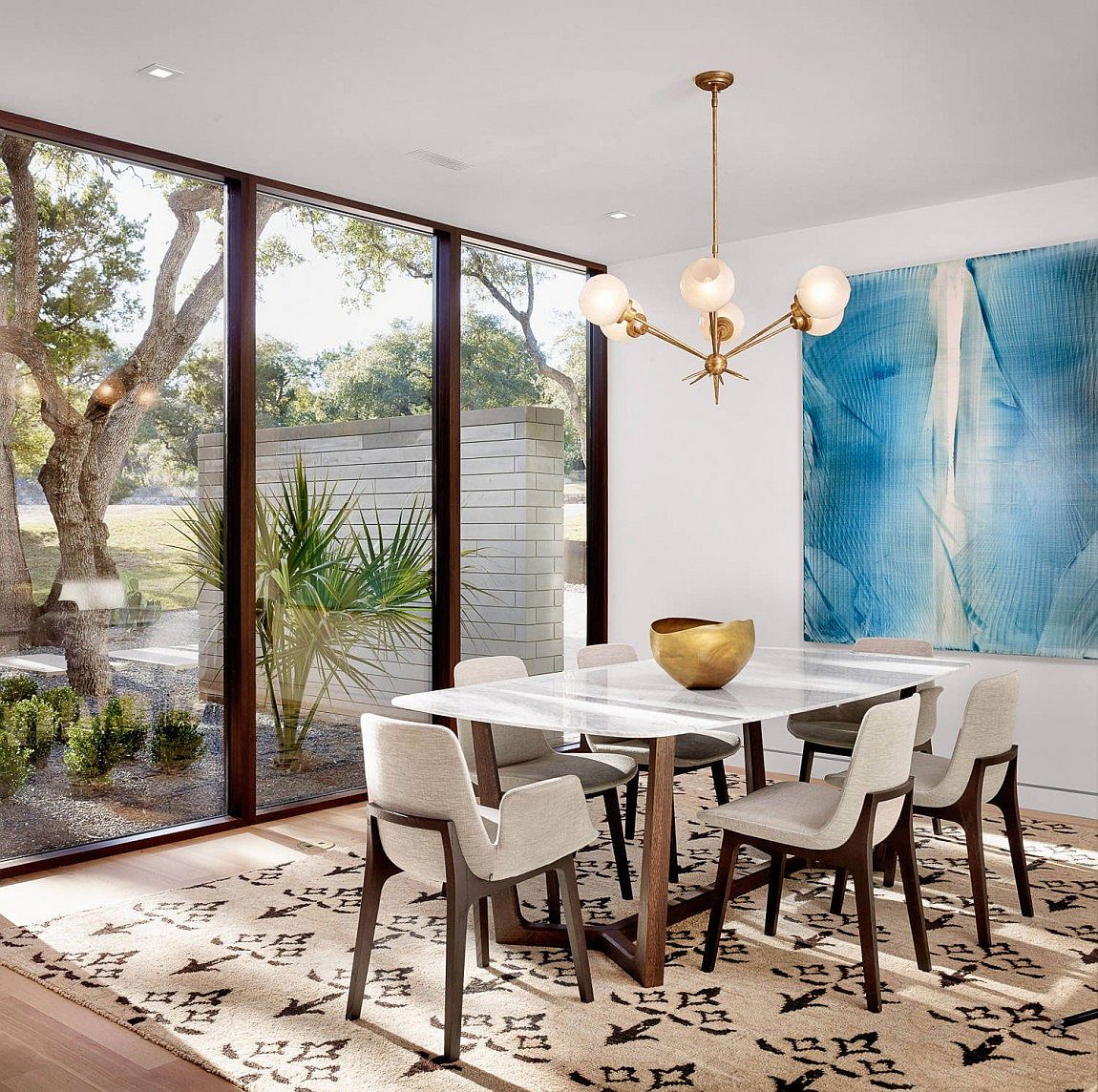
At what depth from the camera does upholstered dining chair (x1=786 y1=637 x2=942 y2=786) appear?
418 cm

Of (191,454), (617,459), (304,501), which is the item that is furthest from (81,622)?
(617,459)

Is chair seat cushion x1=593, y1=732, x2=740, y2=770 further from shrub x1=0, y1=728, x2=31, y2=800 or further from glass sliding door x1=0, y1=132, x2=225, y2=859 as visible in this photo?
shrub x1=0, y1=728, x2=31, y2=800

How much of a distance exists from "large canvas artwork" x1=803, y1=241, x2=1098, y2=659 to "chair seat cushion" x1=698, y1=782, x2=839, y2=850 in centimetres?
215

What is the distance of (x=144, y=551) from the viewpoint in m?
4.36

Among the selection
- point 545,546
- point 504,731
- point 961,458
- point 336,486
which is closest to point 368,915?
point 504,731

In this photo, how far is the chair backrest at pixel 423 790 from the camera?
253 cm

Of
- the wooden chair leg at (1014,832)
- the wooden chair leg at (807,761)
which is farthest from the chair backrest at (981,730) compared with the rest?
the wooden chair leg at (807,761)

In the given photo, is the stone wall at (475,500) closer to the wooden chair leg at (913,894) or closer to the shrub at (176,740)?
the shrub at (176,740)

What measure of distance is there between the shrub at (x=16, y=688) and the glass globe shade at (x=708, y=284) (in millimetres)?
2676

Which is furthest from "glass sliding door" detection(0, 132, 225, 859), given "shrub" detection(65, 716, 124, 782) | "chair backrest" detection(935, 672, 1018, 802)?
"chair backrest" detection(935, 672, 1018, 802)

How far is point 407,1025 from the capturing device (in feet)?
8.95

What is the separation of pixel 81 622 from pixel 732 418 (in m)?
3.37

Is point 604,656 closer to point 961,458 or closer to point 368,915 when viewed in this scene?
point 368,915

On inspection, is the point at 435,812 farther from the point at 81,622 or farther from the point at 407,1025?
the point at 81,622
